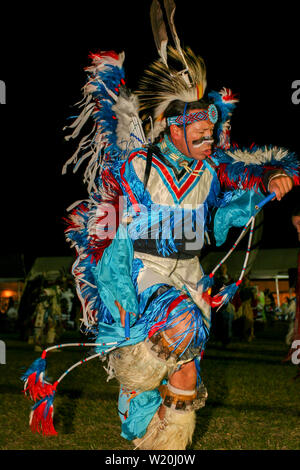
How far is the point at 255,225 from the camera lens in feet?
12.9

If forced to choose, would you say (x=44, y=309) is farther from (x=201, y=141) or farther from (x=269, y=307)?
(x=269, y=307)

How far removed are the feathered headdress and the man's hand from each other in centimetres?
→ 66

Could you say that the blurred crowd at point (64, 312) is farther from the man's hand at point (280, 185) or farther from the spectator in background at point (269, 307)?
the man's hand at point (280, 185)

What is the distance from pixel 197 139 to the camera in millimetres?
3453

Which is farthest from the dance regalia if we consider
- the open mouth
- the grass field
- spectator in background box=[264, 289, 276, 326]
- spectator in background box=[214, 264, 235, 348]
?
spectator in background box=[264, 289, 276, 326]

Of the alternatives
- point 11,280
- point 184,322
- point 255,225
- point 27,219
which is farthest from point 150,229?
point 27,219

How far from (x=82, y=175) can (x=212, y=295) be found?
113cm

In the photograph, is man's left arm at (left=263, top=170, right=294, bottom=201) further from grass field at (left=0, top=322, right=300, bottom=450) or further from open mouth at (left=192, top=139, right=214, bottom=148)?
grass field at (left=0, top=322, right=300, bottom=450)

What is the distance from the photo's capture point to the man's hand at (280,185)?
336 centimetres

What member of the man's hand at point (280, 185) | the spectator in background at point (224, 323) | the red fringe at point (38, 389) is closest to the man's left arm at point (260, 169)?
the man's hand at point (280, 185)

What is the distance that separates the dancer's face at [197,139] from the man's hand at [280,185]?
0.41 meters

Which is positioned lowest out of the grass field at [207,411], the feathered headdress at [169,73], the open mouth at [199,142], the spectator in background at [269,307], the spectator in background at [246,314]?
the spectator in background at [269,307]

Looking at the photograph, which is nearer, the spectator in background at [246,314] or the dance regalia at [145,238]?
the dance regalia at [145,238]

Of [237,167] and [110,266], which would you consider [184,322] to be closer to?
[110,266]
